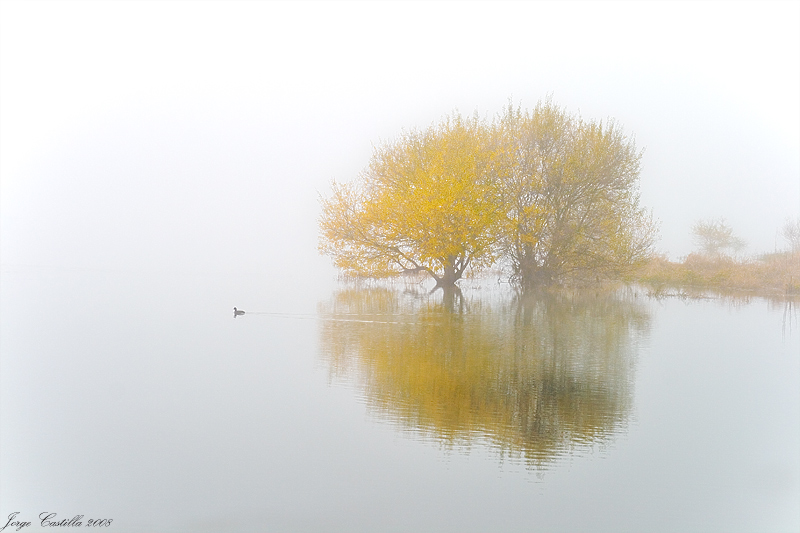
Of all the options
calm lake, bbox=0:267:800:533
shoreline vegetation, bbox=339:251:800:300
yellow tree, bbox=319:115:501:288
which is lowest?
calm lake, bbox=0:267:800:533

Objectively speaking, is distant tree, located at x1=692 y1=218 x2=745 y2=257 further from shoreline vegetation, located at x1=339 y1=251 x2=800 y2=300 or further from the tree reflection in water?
the tree reflection in water

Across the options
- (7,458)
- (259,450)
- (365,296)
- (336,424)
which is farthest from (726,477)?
(365,296)

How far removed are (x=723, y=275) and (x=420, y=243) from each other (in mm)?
13562

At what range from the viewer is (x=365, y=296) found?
935 inches

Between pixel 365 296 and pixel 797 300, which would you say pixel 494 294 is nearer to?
pixel 365 296

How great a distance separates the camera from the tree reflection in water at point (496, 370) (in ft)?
23.3

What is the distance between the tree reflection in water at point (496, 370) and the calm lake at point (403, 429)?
0.15 ft

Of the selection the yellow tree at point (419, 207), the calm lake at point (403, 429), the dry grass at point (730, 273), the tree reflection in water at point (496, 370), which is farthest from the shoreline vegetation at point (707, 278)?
the calm lake at point (403, 429)

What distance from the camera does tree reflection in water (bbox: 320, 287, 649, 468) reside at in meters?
Result: 7.09

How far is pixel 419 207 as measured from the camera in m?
23.9

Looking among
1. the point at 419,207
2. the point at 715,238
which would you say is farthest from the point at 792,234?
the point at 419,207

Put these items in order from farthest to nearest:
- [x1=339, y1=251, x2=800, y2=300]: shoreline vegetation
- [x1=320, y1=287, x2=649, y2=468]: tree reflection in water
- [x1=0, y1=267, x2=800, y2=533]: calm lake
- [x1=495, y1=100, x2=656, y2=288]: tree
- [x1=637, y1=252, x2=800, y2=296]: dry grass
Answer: [x1=637, y1=252, x2=800, y2=296]: dry grass < [x1=339, y1=251, x2=800, y2=300]: shoreline vegetation < [x1=495, y1=100, x2=656, y2=288]: tree < [x1=320, y1=287, x2=649, y2=468]: tree reflection in water < [x1=0, y1=267, x2=800, y2=533]: calm lake

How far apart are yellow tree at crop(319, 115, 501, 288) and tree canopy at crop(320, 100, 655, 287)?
0.04 metres

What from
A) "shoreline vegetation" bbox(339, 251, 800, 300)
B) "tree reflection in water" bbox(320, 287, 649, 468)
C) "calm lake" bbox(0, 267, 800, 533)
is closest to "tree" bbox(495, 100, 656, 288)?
"shoreline vegetation" bbox(339, 251, 800, 300)
